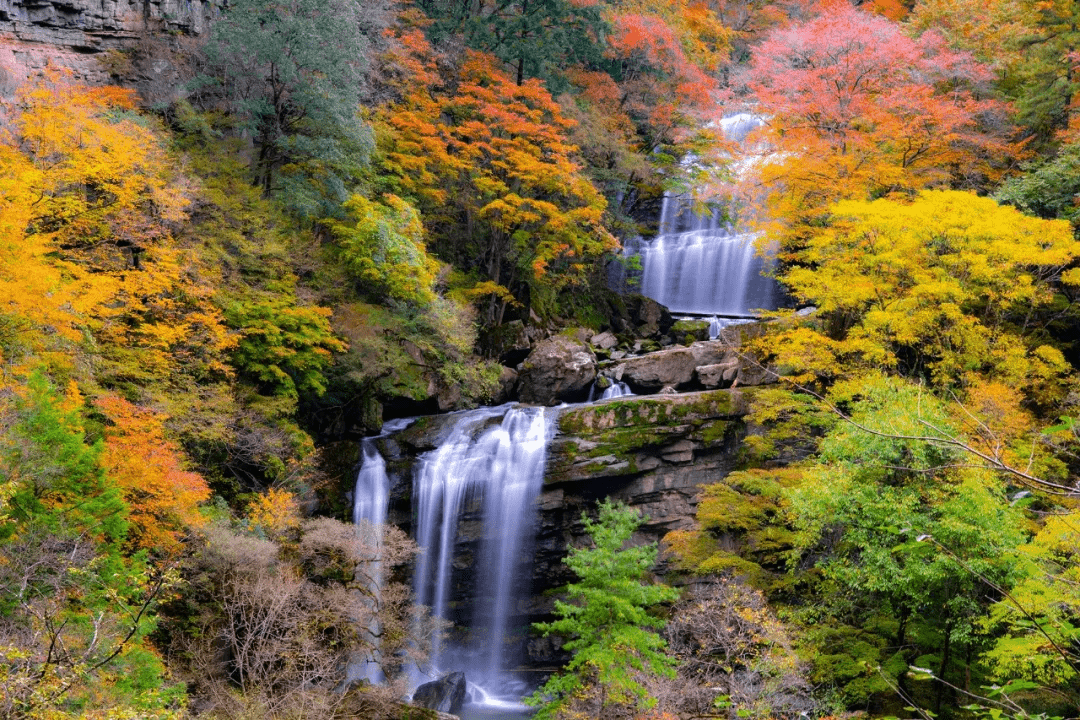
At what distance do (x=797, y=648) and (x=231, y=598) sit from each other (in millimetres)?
9948

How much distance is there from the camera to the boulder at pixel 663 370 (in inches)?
889

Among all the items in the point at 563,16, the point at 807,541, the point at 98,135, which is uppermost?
the point at 563,16

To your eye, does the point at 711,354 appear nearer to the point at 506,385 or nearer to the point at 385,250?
the point at 506,385

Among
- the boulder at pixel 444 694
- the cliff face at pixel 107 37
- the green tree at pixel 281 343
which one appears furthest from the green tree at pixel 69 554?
the cliff face at pixel 107 37

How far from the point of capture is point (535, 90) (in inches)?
977

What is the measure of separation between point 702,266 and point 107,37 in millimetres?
21971

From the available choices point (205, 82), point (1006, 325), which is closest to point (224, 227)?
point (205, 82)

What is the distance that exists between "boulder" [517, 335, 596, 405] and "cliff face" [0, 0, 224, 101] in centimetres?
1322

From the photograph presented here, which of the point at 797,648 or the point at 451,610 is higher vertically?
the point at 797,648

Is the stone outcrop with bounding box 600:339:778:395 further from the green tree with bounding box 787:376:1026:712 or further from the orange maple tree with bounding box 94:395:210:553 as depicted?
the orange maple tree with bounding box 94:395:210:553

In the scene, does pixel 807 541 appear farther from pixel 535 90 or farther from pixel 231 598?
pixel 535 90

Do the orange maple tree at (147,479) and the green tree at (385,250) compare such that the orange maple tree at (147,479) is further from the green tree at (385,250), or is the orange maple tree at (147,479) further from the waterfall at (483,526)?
the green tree at (385,250)

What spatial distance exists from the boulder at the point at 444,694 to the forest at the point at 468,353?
983mm

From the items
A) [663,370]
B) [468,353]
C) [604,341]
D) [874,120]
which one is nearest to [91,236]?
[468,353]
